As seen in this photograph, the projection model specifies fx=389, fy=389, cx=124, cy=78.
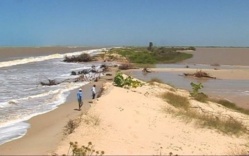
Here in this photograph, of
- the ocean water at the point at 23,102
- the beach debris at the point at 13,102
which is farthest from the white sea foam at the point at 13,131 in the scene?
the beach debris at the point at 13,102

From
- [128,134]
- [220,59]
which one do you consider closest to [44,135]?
[128,134]

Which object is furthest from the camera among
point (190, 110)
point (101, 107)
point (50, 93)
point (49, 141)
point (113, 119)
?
point (50, 93)

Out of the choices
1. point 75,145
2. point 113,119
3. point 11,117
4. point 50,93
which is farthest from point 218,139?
point 50,93

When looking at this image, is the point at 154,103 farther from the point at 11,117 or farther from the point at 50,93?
the point at 50,93

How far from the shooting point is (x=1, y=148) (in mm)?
14227

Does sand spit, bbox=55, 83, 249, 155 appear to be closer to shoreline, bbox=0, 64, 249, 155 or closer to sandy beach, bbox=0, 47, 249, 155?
sandy beach, bbox=0, 47, 249, 155

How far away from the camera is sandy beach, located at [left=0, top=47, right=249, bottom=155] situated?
13.9 m

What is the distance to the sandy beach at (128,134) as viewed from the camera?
13891 millimetres

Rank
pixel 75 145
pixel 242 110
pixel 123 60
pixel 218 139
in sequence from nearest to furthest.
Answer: pixel 75 145 → pixel 218 139 → pixel 242 110 → pixel 123 60

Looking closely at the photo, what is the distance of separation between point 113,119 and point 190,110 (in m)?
5.59

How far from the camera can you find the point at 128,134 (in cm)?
1554

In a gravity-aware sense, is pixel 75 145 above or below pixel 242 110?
above

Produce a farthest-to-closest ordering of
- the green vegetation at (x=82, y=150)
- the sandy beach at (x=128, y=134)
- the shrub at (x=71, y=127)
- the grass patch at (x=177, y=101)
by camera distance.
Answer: the grass patch at (x=177, y=101)
the shrub at (x=71, y=127)
the sandy beach at (x=128, y=134)
the green vegetation at (x=82, y=150)

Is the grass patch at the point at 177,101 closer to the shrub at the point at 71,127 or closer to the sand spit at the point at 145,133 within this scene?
the sand spit at the point at 145,133
